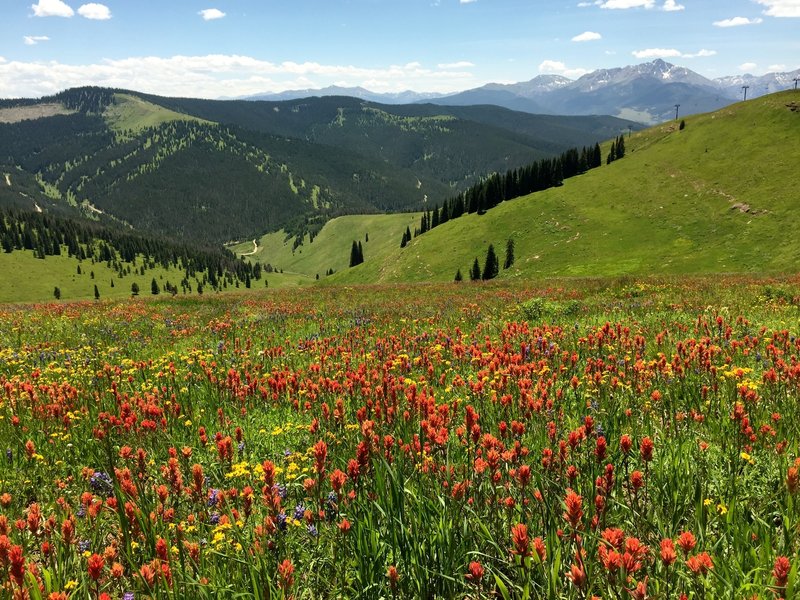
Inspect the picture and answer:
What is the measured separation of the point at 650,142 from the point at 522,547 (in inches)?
6214

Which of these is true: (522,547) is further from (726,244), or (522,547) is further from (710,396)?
(726,244)

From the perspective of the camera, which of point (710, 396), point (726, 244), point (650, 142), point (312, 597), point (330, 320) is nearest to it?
point (312, 597)

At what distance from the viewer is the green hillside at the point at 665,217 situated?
7338 centimetres

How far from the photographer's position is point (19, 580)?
2260mm

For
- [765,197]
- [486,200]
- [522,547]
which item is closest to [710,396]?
[522,547]

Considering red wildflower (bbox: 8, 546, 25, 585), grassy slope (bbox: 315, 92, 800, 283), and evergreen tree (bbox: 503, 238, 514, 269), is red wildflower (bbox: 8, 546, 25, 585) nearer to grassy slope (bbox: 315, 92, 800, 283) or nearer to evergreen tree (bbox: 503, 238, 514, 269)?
grassy slope (bbox: 315, 92, 800, 283)

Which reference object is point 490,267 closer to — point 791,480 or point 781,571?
point 791,480

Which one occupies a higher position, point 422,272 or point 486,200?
point 486,200

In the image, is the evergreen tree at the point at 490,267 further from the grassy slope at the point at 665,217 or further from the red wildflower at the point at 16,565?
the red wildflower at the point at 16,565

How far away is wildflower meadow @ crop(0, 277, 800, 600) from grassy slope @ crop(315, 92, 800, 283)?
7070 centimetres

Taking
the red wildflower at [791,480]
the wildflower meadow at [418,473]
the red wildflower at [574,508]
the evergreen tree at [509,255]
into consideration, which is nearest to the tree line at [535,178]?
the evergreen tree at [509,255]

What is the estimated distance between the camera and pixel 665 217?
293 ft

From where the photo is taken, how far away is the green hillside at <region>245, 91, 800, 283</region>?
241 ft

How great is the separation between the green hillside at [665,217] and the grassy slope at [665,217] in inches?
9.0
